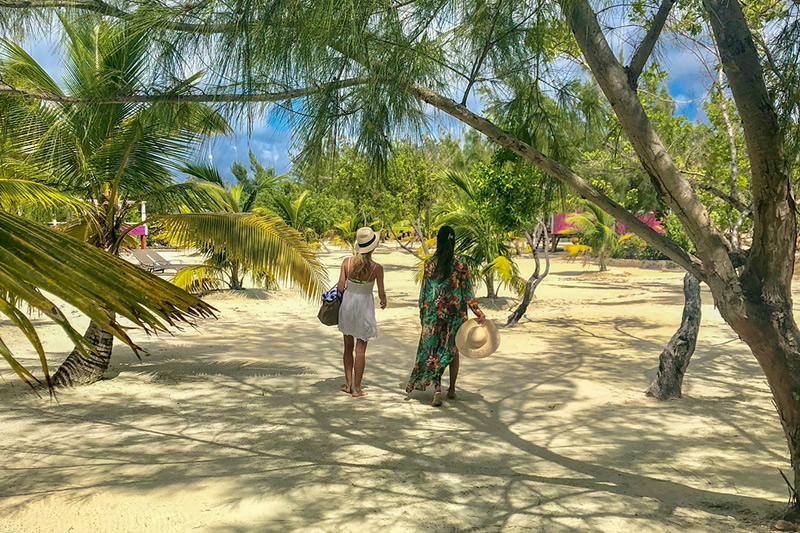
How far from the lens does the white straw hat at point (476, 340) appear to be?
5820 mm

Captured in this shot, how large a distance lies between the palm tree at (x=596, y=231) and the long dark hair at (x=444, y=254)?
1453 centimetres

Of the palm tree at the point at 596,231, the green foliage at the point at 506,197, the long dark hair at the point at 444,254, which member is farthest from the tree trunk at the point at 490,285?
the long dark hair at the point at 444,254

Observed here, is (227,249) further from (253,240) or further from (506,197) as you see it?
(506,197)

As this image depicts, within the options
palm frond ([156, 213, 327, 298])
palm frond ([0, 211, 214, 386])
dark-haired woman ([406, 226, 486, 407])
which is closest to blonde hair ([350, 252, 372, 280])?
dark-haired woman ([406, 226, 486, 407])

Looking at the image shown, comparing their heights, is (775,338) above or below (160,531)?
above

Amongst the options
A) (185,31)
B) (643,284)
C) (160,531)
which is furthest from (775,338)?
(643,284)

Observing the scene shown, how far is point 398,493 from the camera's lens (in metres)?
3.85

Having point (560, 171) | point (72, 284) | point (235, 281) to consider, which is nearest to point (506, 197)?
point (560, 171)

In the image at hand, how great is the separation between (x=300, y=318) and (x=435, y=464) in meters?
8.29

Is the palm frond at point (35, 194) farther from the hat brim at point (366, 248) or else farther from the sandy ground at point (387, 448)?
the hat brim at point (366, 248)

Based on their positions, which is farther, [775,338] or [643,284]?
[643,284]

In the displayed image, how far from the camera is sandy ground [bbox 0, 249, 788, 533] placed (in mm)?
3518

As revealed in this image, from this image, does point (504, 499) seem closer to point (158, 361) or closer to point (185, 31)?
point (185, 31)

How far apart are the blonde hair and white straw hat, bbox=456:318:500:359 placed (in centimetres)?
106
